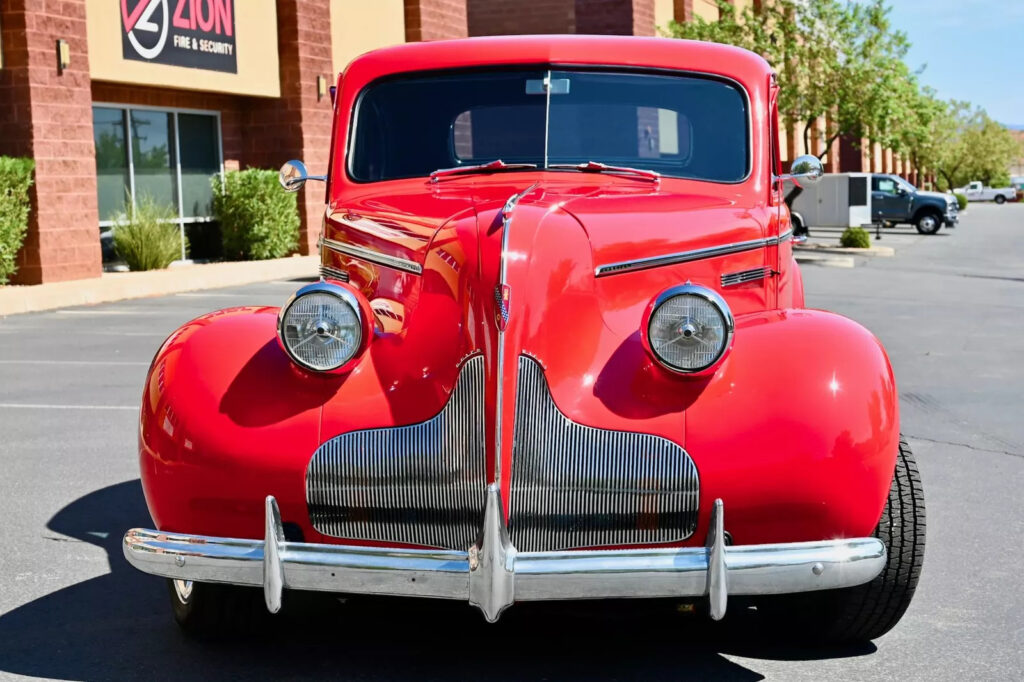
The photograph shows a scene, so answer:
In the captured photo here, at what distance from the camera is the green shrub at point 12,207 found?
1664cm

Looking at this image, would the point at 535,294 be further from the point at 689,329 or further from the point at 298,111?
the point at 298,111

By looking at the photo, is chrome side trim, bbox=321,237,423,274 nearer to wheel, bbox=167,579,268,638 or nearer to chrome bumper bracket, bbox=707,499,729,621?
wheel, bbox=167,579,268,638

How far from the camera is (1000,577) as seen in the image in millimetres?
5000

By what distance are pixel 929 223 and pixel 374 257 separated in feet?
124

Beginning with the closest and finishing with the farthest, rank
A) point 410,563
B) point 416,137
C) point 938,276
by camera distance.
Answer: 1. point 410,563
2. point 416,137
3. point 938,276

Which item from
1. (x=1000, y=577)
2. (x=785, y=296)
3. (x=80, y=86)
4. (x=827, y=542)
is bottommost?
(x=1000, y=577)

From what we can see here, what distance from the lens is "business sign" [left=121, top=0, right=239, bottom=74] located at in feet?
63.8

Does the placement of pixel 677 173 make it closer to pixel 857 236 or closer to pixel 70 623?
pixel 70 623

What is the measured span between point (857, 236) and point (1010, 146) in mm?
90351

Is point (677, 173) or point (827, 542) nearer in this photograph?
point (827, 542)

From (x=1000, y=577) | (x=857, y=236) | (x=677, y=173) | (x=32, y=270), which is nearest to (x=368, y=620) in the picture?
(x=677, y=173)

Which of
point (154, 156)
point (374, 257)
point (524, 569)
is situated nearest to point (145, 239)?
point (154, 156)

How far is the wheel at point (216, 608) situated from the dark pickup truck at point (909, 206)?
121 ft

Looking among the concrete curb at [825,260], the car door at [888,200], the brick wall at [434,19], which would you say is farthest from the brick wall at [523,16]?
the car door at [888,200]
